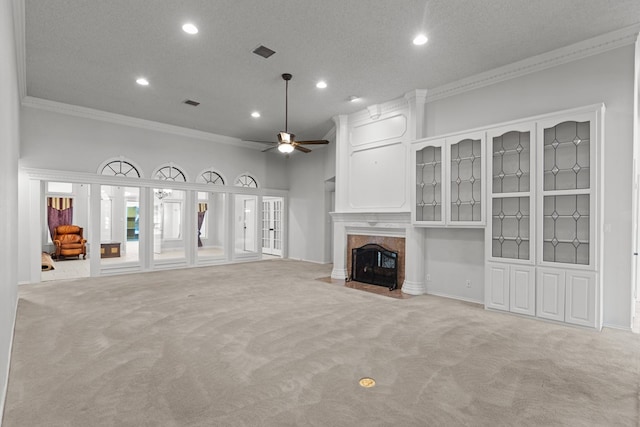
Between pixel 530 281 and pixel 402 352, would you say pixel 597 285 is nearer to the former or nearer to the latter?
pixel 530 281

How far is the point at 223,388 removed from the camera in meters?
2.43

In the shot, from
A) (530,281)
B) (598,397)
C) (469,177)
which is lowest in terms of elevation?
(598,397)

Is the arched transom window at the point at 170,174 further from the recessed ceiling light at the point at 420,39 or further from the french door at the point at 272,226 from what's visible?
the recessed ceiling light at the point at 420,39

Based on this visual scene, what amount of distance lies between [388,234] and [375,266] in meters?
0.69

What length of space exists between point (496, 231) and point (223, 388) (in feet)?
12.9

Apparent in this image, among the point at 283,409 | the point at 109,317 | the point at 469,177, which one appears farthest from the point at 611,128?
the point at 109,317

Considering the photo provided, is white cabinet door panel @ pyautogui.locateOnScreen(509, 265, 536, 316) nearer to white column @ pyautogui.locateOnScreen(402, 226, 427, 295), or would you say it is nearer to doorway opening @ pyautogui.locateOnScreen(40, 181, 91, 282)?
white column @ pyautogui.locateOnScreen(402, 226, 427, 295)

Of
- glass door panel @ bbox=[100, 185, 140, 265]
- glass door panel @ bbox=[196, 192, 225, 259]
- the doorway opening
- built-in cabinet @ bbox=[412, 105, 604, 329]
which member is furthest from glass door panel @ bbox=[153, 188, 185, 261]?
built-in cabinet @ bbox=[412, 105, 604, 329]

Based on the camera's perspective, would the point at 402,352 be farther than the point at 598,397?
Yes

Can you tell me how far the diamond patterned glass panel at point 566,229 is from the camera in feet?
12.7

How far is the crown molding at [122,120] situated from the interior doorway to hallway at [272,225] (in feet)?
7.14

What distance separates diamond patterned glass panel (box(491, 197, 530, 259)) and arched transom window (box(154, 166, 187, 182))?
6904 mm

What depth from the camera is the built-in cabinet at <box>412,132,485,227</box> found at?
15.7 feet

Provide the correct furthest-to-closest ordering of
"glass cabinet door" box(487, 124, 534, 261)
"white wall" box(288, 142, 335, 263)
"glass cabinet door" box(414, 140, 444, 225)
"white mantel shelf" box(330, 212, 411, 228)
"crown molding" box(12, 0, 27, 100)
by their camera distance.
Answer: "white wall" box(288, 142, 335, 263)
"white mantel shelf" box(330, 212, 411, 228)
"glass cabinet door" box(414, 140, 444, 225)
"glass cabinet door" box(487, 124, 534, 261)
"crown molding" box(12, 0, 27, 100)
